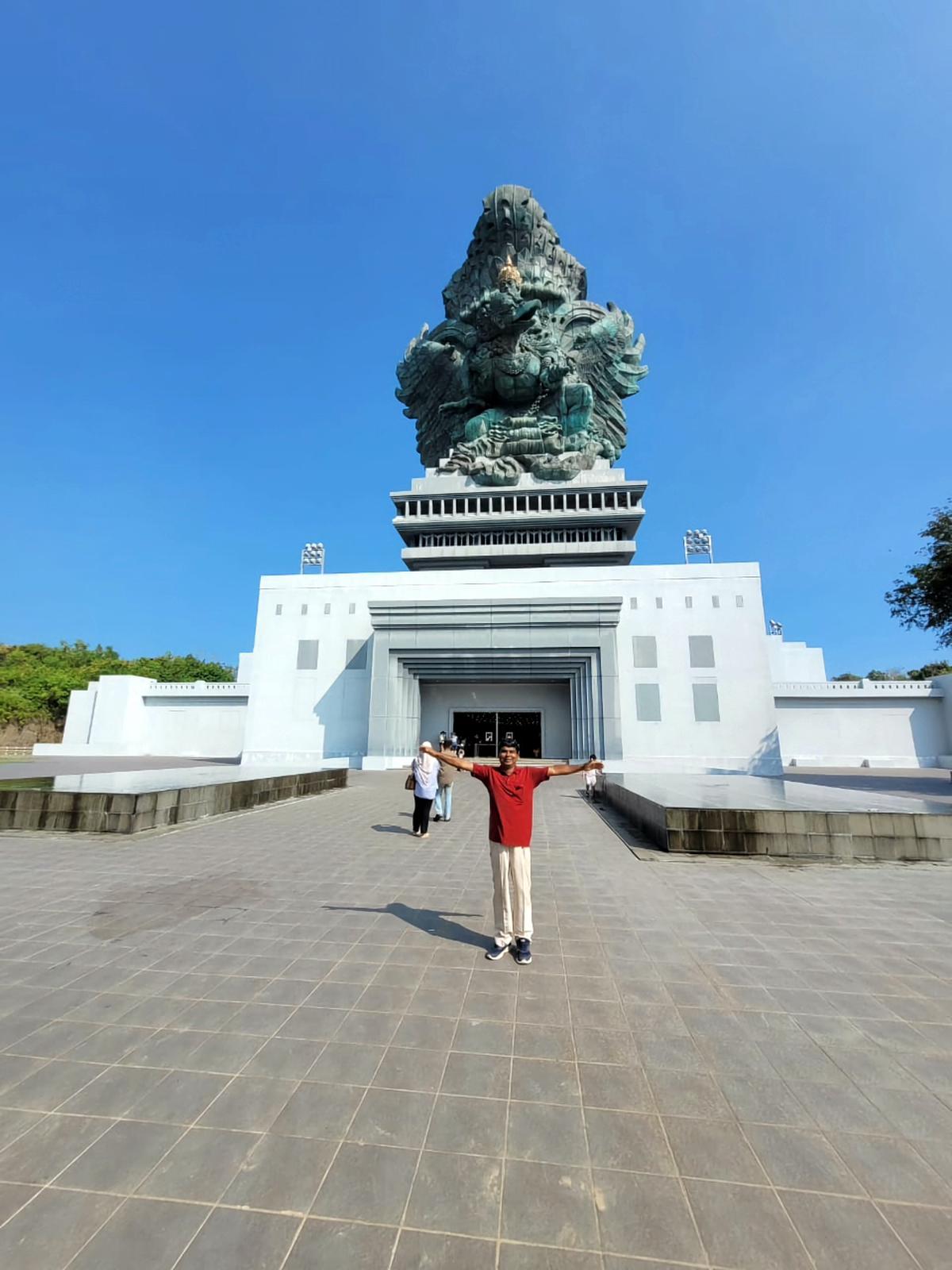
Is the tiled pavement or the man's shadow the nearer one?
the tiled pavement

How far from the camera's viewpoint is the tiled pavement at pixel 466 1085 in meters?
1.92

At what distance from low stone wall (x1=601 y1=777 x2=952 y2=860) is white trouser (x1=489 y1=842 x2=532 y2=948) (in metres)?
4.70

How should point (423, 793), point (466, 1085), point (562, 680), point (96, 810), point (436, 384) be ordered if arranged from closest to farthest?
point (466, 1085)
point (96, 810)
point (423, 793)
point (562, 680)
point (436, 384)

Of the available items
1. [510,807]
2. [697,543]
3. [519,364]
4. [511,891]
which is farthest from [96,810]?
[519,364]

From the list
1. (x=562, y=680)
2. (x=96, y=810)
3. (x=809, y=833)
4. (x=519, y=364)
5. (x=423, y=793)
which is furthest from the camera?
(x=519, y=364)

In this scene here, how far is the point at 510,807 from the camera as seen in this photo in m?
4.33

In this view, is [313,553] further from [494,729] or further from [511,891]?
[511,891]

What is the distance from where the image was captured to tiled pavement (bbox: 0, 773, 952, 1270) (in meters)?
1.92

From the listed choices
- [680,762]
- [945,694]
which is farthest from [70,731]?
[945,694]

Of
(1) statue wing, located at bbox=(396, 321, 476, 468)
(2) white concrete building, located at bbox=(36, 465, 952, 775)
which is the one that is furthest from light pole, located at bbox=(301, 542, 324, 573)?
(1) statue wing, located at bbox=(396, 321, 476, 468)

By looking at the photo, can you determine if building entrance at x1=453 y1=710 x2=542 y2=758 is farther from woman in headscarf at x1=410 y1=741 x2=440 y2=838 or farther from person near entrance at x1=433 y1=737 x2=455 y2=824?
woman in headscarf at x1=410 y1=741 x2=440 y2=838

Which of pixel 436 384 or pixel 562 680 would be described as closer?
pixel 562 680

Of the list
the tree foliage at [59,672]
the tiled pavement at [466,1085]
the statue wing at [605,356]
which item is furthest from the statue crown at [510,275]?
the tiled pavement at [466,1085]

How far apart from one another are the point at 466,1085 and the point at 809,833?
7281mm
